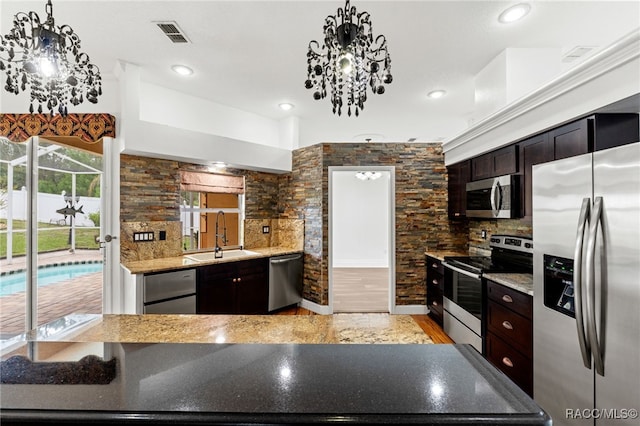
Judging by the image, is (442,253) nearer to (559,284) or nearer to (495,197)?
(495,197)

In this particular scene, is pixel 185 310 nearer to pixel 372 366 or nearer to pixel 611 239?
pixel 372 366

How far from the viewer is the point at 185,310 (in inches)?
Answer: 116

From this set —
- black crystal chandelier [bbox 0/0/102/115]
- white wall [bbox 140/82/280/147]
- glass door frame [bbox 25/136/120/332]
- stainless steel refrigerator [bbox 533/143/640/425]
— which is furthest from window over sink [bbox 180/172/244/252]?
stainless steel refrigerator [bbox 533/143/640/425]

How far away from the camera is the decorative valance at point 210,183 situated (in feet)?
12.0

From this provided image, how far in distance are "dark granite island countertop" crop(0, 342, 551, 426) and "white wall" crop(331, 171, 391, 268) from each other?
6.55 m

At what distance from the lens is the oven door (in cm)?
267

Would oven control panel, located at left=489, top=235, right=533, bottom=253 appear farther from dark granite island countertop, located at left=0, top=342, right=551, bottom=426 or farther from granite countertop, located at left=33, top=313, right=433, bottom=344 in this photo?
dark granite island countertop, located at left=0, top=342, right=551, bottom=426

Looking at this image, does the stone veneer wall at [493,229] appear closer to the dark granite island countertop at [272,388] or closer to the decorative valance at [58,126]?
the dark granite island countertop at [272,388]

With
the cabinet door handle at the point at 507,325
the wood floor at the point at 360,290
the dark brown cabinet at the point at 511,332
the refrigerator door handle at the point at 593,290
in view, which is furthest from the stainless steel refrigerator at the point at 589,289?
the wood floor at the point at 360,290

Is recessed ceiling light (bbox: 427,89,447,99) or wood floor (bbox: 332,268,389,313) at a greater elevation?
recessed ceiling light (bbox: 427,89,447,99)

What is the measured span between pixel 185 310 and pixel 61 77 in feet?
7.40

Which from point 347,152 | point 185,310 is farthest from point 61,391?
point 347,152

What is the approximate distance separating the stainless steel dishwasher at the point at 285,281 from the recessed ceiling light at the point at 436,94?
284 cm

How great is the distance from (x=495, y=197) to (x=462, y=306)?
47.0 inches
